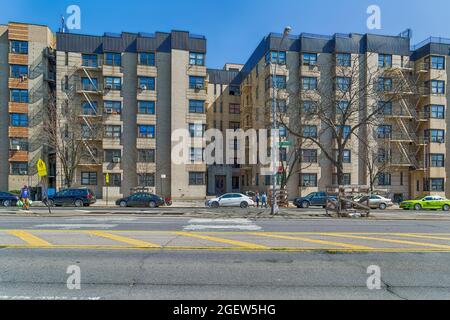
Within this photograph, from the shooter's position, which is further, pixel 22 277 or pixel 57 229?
pixel 57 229

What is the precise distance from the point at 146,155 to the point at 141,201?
10.4 meters

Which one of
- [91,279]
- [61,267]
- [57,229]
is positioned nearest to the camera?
[91,279]

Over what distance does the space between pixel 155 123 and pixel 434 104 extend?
35.7 metres

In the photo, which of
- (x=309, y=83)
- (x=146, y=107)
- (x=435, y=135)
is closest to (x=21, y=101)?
(x=146, y=107)

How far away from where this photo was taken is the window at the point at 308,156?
119 ft

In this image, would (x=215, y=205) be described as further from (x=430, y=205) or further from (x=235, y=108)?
(x=235, y=108)

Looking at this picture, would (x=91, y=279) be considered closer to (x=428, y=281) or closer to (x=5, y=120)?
(x=428, y=281)

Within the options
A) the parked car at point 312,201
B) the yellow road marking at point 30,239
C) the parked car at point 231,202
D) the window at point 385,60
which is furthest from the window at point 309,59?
the yellow road marking at point 30,239

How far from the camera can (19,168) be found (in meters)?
34.8

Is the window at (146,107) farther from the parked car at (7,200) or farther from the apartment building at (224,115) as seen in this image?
the parked car at (7,200)

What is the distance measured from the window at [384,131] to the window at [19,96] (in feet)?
146

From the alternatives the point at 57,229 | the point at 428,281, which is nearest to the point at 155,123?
the point at 57,229

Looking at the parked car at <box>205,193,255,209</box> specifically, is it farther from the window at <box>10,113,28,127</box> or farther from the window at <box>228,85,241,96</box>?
the window at <box>228,85,241,96</box>
